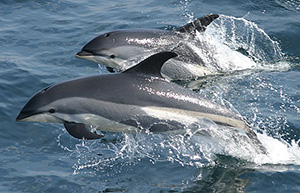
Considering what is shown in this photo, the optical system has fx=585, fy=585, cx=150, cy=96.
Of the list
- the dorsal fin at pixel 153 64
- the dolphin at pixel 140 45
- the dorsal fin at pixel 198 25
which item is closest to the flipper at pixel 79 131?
the dorsal fin at pixel 153 64

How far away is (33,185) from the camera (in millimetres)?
7145

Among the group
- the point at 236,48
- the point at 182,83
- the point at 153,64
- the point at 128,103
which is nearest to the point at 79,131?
the point at 128,103

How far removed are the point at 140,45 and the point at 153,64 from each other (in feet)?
9.98

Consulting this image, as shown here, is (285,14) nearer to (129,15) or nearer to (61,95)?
(129,15)

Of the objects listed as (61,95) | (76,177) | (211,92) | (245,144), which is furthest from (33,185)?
(211,92)

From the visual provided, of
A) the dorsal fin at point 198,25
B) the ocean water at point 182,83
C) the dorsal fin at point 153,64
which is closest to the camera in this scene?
the dorsal fin at point 153,64

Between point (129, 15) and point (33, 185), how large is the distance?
309 inches

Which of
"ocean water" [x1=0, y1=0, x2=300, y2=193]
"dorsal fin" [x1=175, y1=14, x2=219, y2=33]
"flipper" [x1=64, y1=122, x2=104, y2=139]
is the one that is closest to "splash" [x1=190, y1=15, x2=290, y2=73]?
"ocean water" [x1=0, y1=0, x2=300, y2=193]

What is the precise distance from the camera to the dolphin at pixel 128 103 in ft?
23.4

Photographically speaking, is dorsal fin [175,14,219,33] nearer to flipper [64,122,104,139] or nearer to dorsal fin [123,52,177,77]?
dorsal fin [123,52,177,77]

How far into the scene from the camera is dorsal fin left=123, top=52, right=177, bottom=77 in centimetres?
698

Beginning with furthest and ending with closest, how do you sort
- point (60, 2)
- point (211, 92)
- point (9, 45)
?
point (60, 2)
point (9, 45)
point (211, 92)

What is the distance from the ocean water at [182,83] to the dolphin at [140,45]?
0.31m

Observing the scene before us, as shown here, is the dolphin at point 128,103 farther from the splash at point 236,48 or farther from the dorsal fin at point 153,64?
the splash at point 236,48
